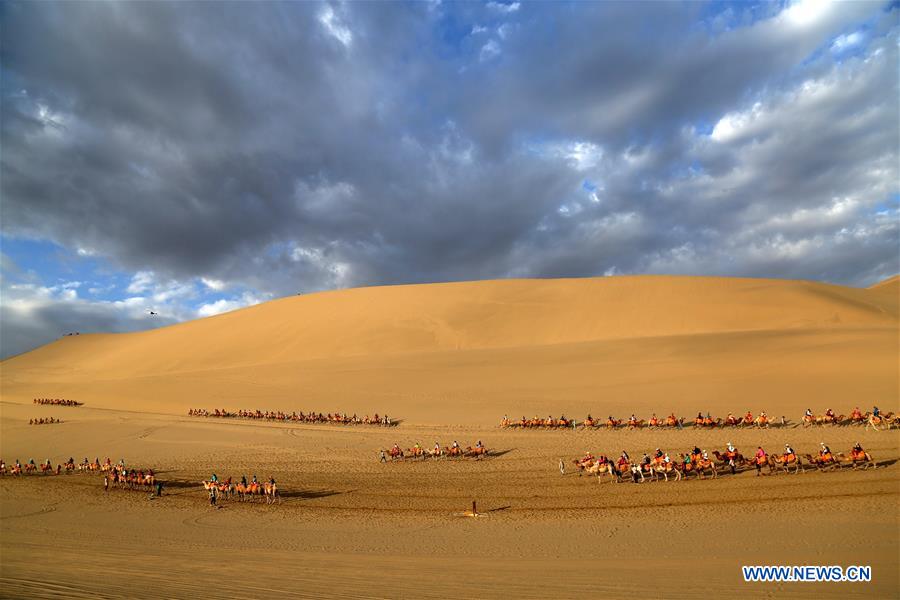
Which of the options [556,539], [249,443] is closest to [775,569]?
[556,539]

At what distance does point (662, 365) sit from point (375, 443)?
19.4 metres

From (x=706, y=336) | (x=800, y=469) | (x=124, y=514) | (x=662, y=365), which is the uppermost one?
(x=706, y=336)

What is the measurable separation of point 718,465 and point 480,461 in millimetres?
8216

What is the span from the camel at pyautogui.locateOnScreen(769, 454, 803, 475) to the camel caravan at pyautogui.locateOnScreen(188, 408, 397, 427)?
713 inches

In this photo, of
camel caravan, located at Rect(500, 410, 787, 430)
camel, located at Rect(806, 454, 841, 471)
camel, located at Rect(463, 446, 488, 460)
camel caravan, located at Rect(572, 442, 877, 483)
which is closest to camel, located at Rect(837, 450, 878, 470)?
camel caravan, located at Rect(572, 442, 877, 483)

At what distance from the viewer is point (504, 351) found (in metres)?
41.7

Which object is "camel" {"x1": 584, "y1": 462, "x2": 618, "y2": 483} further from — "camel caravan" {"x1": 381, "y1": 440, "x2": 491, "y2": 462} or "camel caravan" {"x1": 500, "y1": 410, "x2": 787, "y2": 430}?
"camel caravan" {"x1": 500, "y1": 410, "x2": 787, "y2": 430}

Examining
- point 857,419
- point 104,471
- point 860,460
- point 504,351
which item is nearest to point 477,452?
point 860,460

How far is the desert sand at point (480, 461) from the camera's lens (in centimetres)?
875

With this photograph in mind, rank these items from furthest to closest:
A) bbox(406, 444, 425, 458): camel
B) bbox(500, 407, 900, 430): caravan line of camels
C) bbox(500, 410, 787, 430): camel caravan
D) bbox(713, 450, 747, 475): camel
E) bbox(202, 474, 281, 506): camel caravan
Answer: bbox(500, 410, 787, 430): camel caravan < bbox(406, 444, 425, 458): camel < bbox(500, 407, 900, 430): caravan line of camels < bbox(202, 474, 281, 506): camel caravan < bbox(713, 450, 747, 475): camel

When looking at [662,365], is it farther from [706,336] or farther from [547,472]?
[547,472]

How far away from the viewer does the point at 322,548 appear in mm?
10867

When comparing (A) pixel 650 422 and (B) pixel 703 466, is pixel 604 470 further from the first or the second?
(A) pixel 650 422

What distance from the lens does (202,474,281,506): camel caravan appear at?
52.8 feet
